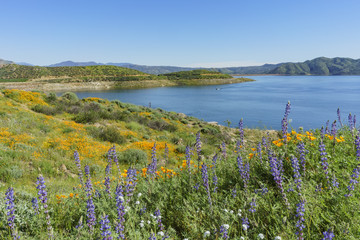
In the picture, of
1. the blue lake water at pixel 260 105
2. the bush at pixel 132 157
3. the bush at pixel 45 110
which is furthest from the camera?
the blue lake water at pixel 260 105

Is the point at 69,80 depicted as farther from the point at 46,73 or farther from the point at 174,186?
the point at 174,186

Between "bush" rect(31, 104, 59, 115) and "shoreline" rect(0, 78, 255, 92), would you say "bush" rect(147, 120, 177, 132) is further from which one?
"shoreline" rect(0, 78, 255, 92)

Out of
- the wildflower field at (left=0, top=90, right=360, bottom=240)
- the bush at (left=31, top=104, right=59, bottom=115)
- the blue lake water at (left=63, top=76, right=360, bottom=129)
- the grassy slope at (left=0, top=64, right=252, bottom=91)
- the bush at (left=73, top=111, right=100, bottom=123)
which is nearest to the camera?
the wildflower field at (left=0, top=90, right=360, bottom=240)

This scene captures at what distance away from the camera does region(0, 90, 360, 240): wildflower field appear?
2516 mm

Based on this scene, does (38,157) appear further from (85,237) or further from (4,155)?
(85,237)

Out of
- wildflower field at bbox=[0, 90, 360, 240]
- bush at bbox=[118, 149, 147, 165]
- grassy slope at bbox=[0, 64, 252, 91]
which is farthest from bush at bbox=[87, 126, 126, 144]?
grassy slope at bbox=[0, 64, 252, 91]

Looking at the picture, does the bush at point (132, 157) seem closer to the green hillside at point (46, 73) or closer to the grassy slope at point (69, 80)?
the grassy slope at point (69, 80)

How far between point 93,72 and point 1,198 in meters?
123

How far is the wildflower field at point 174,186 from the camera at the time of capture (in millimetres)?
2516

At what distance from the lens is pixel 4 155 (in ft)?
23.5

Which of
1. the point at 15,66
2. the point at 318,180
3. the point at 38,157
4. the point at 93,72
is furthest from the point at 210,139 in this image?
the point at 15,66

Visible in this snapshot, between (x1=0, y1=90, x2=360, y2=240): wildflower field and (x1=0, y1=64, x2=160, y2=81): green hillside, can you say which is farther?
(x1=0, y1=64, x2=160, y2=81): green hillside

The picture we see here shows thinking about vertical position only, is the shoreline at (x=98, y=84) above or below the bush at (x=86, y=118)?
above

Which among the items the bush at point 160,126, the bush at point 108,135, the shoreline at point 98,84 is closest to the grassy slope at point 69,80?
the shoreline at point 98,84
